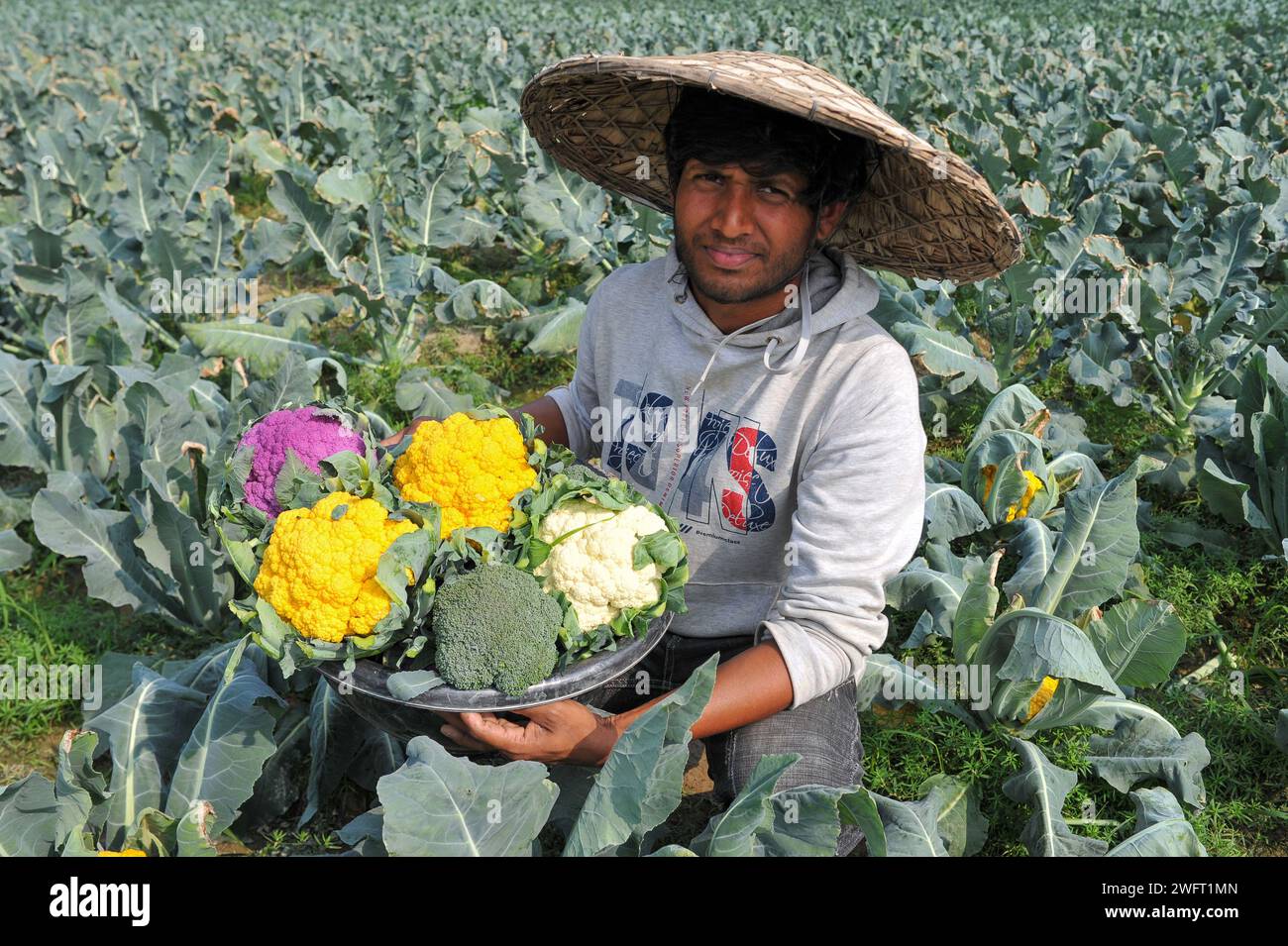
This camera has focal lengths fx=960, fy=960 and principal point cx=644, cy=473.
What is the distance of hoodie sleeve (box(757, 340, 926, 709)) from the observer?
210cm

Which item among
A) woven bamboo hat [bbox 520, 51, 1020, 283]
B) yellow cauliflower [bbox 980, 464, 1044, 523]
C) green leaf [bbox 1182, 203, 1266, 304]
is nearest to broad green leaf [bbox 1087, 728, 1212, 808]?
yellow cauliflower [bbox 980, 464, 1044, 523]

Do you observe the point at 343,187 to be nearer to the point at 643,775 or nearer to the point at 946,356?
the point at 946,356

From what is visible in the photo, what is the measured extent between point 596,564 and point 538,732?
361 mm

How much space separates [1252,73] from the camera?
10.3m

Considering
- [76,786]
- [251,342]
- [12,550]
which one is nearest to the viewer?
[76,786]

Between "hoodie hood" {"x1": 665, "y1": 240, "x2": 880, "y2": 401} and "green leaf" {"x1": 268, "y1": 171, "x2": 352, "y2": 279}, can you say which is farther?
"green leaf" {"x1": 268, "y1": 171, "x2": 352, "y2": 279}

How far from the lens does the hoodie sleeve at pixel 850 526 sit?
6.89 ft

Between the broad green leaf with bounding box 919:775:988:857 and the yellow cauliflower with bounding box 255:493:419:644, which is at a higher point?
the yellow cauliflower with bounding box 255:493:419:644

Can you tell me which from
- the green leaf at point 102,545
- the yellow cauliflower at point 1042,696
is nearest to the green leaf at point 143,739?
the green leaf at point 102,545

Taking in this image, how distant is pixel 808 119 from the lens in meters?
1.91

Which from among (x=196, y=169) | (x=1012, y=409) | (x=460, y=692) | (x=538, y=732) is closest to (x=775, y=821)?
(x=538, y=732)

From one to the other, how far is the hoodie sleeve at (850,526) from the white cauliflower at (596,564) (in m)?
0.35

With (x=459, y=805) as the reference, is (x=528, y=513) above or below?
above

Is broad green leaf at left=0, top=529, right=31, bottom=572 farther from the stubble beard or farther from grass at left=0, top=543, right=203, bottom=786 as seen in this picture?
the stubble beard
